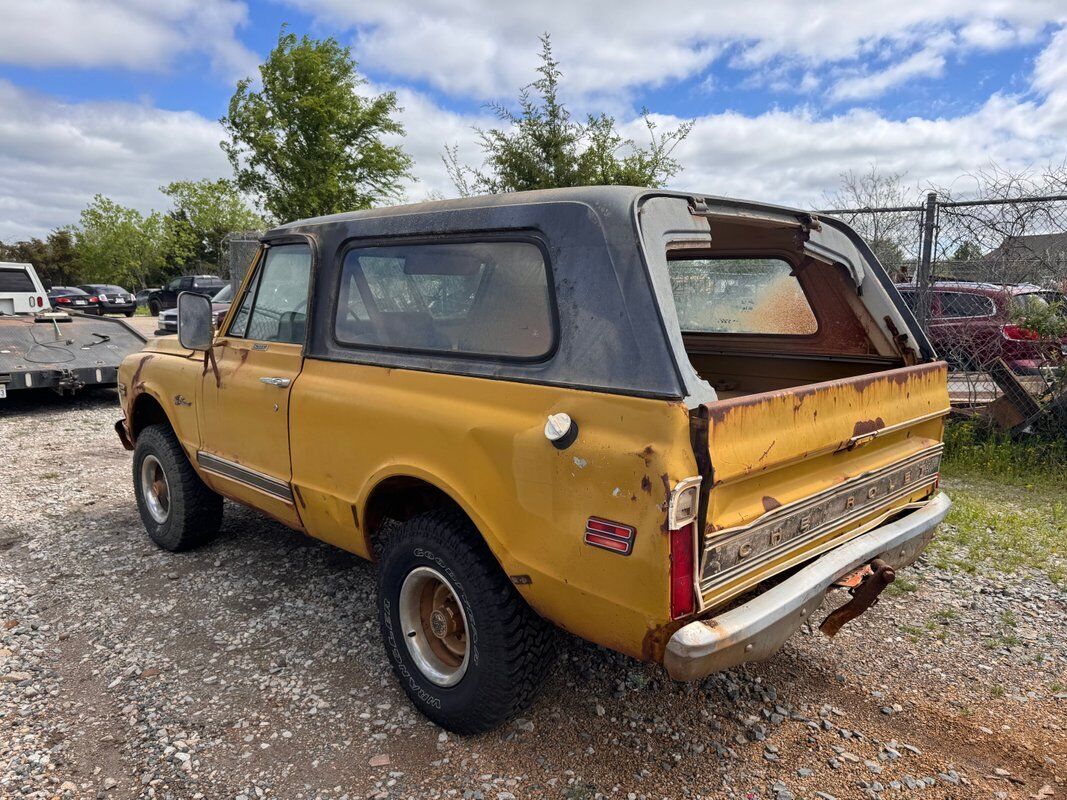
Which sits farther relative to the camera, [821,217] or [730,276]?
[730,276]

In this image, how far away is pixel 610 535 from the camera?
206 cm

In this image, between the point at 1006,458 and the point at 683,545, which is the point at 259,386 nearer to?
the point at 683,545

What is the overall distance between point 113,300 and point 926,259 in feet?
101

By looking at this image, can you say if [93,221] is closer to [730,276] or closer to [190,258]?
[190,258]

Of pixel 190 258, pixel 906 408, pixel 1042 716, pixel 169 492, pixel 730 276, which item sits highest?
pixel 190 258

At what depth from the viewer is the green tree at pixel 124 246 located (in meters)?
47.8

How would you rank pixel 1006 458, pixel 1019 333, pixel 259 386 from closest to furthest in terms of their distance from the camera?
pixel 259 386 → pixel 1006 458 → pixel 1019 333

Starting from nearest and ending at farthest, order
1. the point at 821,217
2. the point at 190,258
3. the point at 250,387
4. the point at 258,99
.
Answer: the point at 821,217
the point at 250,387
the point at 258,99
the point at 190,258

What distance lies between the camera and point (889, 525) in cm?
281

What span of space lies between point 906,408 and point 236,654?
314cm

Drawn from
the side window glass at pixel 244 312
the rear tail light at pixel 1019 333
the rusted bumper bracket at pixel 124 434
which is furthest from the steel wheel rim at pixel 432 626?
the rear tail light at pixel 1019 333

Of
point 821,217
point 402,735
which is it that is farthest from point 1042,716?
point 402,735

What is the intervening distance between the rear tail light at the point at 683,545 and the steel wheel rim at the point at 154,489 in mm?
3766

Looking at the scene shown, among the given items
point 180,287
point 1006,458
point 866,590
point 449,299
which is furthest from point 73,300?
point 866,590
